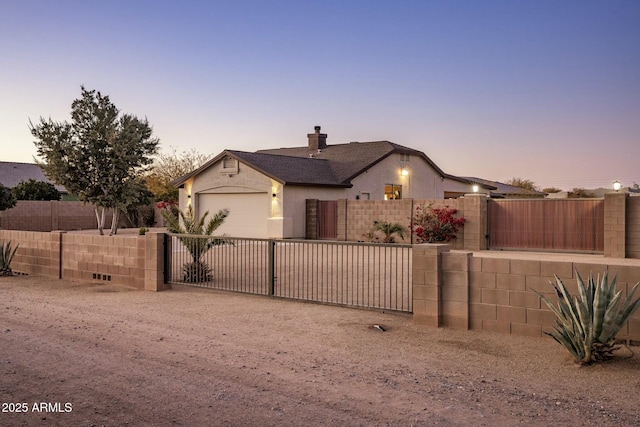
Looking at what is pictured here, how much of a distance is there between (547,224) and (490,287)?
16.3m

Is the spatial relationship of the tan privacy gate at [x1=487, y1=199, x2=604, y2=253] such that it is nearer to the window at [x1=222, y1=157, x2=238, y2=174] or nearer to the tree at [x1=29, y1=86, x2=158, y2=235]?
the window at [x1=222, y1=157, x2=238, y2=174]

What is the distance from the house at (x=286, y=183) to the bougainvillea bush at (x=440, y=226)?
23.3 ft

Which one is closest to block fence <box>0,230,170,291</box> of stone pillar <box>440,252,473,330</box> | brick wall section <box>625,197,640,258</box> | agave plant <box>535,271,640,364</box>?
stone pillar <box>440,252,473,330</box>

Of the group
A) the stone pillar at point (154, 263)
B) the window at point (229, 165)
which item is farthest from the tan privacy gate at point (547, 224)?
the stone pillar at point (154, 263)

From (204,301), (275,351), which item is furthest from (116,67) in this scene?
(275,351)

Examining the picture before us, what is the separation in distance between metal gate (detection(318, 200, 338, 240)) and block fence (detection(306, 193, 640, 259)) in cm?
27

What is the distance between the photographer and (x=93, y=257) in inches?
616

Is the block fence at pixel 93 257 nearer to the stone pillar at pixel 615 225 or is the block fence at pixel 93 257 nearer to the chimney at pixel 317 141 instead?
the stone pillar at pixel 615 225

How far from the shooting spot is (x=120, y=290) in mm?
14039

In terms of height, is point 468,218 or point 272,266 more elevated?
point 468,218

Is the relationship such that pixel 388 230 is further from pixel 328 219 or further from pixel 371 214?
pixel 328 219

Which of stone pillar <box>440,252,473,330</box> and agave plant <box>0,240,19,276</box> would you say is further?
agave plant <box>0,240,19,276</box>

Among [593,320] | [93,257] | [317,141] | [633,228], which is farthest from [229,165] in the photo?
[593,320]

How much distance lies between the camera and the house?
30.8m
